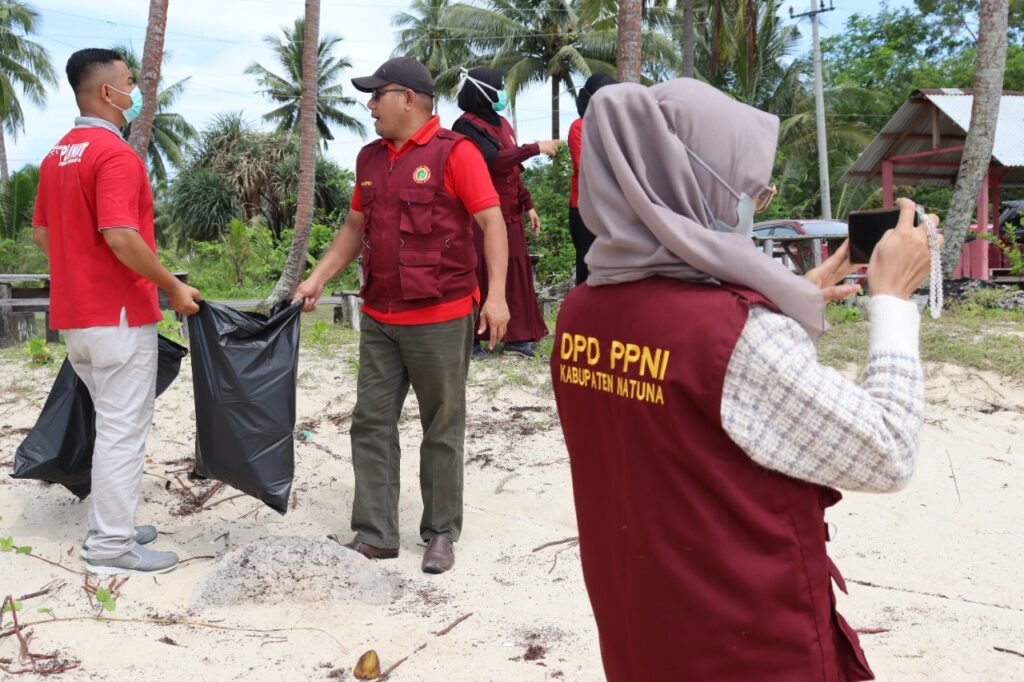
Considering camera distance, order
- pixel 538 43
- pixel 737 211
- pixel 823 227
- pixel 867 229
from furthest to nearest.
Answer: pixel 538 43 → pixel 823 227 → pixel 867 229 → pixel 737 211

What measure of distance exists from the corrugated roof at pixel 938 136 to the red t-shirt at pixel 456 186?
11689 millimetres

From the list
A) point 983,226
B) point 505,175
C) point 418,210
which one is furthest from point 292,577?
point 983,226

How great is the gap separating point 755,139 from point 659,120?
0.17 meters

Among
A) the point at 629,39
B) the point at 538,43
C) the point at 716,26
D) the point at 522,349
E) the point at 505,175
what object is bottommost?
the point at 522,349

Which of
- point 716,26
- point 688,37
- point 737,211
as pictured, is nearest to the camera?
point 737,211

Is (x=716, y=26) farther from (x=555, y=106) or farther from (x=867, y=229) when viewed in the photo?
(x=867, y=229)

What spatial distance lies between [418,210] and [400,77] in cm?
55

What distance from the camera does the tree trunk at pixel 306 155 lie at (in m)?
12.9

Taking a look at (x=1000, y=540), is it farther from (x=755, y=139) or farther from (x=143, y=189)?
(x=143, y=189)

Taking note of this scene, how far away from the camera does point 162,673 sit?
323 centimetres

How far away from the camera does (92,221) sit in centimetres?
379

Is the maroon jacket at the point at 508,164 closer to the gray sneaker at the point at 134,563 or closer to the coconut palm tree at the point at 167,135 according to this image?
the gray sneaker at the point at 134,563

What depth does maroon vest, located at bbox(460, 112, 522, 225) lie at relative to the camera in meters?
6.23

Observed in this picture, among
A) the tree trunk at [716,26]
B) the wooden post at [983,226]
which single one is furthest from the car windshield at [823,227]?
the tree trunk at [716,26]
